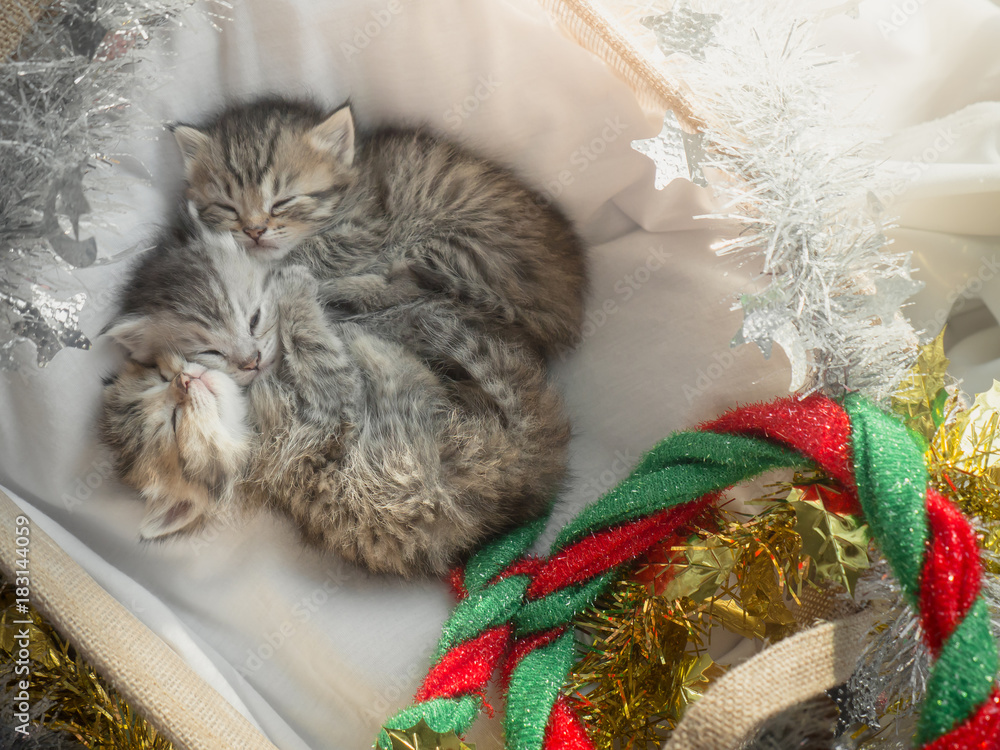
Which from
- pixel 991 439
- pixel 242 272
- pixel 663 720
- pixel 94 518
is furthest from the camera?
pixel 242 272

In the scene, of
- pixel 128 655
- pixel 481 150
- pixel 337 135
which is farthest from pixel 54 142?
pixel 481 150

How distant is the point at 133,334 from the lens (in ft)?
4.18

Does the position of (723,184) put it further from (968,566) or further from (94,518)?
(94,518)

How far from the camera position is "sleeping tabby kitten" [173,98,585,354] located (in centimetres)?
141

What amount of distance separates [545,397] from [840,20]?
1217 mm

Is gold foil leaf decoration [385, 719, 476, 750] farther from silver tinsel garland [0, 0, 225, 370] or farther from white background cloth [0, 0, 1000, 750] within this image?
silver tinsel garland [0, 0, 225, 370]

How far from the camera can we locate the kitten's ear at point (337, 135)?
4.70 ft

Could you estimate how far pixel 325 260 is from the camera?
147 cm

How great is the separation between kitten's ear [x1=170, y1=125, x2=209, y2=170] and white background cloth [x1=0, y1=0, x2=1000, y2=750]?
45 mm

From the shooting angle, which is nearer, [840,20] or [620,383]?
[620,383]

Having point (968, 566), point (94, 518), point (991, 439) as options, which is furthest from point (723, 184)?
point (94, 518)

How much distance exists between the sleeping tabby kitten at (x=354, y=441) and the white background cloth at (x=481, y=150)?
85 millimetres

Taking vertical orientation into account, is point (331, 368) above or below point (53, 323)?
below

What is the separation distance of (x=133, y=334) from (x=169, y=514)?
37 cm
